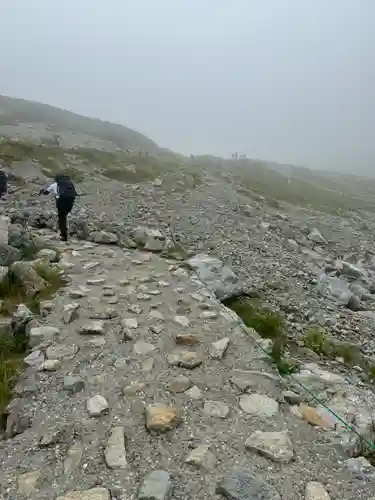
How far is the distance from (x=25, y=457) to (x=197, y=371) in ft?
8.41

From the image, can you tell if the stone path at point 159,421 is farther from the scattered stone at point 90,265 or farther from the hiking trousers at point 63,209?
the hiking trousers at point 63,209

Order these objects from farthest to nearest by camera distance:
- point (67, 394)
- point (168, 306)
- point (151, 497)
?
point (168, 306), point (67, 394), point (151, 497)

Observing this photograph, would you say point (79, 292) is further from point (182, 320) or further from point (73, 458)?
point (73, 458)

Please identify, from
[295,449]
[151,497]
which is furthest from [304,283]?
[151,497]

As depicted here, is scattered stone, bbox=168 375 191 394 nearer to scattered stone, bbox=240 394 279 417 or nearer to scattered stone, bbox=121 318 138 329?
scattered stone, bbox=240 394 279 417

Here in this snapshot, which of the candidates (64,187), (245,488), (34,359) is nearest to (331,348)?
(245,488)

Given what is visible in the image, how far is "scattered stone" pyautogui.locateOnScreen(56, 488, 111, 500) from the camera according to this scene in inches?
150

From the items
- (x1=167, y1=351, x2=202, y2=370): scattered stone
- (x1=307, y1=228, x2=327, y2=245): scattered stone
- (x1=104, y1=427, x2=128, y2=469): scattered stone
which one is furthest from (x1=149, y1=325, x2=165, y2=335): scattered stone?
(x1=307, y1=228, x2=327, y2=245): scattered stone

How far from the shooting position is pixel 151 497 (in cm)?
387

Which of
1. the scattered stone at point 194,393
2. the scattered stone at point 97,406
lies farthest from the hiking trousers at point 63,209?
the scattered stone at point 194,393

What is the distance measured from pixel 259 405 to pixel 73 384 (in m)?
2.41

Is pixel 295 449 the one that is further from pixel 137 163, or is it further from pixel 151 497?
pixel 137 163

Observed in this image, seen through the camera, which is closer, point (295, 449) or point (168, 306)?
point (295, 449)

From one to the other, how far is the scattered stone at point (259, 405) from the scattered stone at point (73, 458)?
2043 mm
